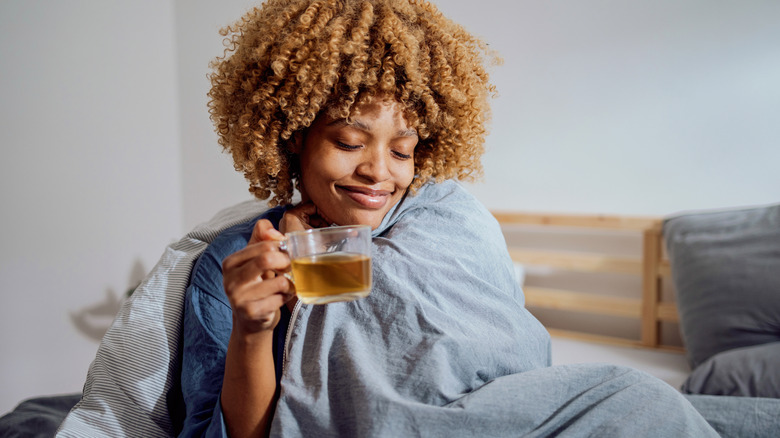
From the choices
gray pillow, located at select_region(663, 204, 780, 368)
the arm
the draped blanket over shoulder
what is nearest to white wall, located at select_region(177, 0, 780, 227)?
gray pillow, located at select_region(663, 204, 780, 368)

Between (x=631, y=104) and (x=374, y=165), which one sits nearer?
(x=374, y=165)

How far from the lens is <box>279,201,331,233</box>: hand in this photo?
1139 millimetres

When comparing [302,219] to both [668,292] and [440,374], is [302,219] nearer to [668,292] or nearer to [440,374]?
[440,374]

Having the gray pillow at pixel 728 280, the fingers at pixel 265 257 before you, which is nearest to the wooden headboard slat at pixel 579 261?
the gray pillow at pixel 728 280

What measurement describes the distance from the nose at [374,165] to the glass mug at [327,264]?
0.97ft

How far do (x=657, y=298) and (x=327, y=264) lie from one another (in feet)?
7.23

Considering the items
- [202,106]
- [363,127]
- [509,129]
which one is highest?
[202,106]

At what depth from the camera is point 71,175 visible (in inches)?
110

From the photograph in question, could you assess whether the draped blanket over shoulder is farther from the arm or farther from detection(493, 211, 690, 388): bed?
detection(493, 211, 690, 388): bed

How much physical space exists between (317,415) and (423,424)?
16 cm

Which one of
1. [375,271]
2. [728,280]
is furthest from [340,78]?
[728,280]

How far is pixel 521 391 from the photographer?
3.02 feet

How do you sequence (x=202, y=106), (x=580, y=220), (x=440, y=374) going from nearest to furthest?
(x=440, y=374) → (x=580, y=220) → (x=202, y=106)

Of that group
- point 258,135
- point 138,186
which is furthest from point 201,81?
point 258,135
